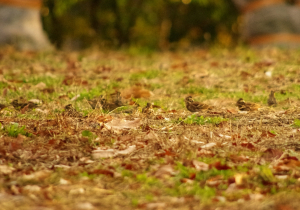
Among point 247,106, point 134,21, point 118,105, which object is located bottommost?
point 247,106

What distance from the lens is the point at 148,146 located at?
384cm

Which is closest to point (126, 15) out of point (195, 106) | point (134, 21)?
point (134, 21)

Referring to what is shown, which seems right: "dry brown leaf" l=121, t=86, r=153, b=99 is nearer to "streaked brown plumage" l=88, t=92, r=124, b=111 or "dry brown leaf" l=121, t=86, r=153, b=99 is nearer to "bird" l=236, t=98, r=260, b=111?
"streaked brown plumage" l=88, t=92, r=124, b=111

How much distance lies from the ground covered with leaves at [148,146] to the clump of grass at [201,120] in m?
0.01

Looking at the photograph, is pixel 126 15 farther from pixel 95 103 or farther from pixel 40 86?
pixel 95 103

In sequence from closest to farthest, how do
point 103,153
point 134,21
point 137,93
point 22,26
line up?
1. point 103,153
2. point 137,93
3. point 22,26
4. point 134,21

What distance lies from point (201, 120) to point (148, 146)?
42.2 inches

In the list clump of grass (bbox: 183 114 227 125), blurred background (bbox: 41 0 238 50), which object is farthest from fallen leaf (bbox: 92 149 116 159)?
blurred background (bbox: 41 0 238 50)

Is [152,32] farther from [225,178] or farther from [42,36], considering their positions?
[225,178]

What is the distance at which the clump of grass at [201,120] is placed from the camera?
15.4 ft

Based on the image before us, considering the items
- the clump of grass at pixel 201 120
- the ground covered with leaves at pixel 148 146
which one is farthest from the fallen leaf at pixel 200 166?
the clump of grass at pixel 201 120

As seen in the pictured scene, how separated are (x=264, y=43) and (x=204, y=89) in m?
5.92

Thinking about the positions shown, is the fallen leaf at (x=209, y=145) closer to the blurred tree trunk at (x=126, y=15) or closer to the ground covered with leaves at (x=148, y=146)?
the ground covered with leaves at (x=148, y=146)

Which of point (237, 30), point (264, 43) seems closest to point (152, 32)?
point (237, 30)
